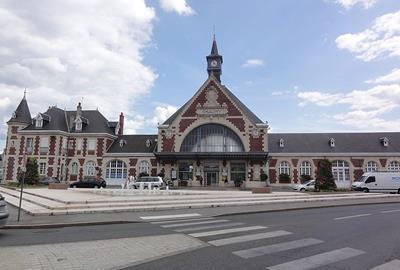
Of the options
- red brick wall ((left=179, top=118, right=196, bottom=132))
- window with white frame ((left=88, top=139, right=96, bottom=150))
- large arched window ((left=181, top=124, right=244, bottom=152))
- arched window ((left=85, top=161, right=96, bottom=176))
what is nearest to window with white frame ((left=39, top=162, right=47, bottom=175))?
arched window ((left=85, top=161, right=96, bottom=176))

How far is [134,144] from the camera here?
172 ft

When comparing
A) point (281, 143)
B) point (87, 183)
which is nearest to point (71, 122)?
point (87, 183)

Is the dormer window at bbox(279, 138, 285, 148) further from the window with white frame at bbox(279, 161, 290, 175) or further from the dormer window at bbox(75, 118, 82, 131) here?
the dormer window at bbox(75, 118, 82, 131)

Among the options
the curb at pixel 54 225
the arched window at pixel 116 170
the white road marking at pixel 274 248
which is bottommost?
the curb at pixel 54 225

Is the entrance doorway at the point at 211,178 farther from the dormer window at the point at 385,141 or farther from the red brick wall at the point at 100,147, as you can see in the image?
the dormer window at the point at 385,141

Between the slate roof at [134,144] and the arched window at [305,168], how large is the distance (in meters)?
21.6

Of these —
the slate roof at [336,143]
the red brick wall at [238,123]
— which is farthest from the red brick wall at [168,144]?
the slate roof at [336,143]

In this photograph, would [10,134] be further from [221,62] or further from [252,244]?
[252,244]

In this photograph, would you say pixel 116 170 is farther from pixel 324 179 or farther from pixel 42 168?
pixel 324 179

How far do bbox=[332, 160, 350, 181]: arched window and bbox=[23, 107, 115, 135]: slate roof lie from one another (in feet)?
113

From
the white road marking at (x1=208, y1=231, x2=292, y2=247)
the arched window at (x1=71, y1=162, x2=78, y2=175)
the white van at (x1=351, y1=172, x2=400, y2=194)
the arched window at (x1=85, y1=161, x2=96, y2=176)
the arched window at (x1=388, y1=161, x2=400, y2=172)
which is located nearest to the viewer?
the white road marking at (x1=208, y1=231, x2=292, y2=247)

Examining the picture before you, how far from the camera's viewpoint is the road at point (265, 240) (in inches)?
269

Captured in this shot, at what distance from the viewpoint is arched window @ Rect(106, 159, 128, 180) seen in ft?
165

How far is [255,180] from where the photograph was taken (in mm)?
44625
